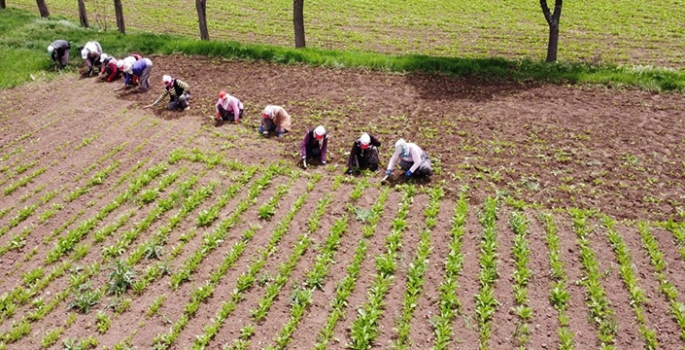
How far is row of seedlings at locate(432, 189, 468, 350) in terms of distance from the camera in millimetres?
7398

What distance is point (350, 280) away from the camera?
8461 mm

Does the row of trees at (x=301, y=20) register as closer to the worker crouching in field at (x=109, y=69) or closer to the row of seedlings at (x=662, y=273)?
the worker crouching in field at (x=109, y=69)

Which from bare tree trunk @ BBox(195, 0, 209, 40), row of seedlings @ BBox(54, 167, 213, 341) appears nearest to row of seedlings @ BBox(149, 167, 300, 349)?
row of seedlings @ BBox(54, 167, 213, 341)

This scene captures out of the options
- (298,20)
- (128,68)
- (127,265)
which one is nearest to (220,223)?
(127,265)

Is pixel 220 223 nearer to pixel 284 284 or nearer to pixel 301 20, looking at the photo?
pixel 284 284

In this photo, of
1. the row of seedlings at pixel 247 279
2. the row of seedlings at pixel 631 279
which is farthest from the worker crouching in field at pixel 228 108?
the row of seedlings at pixel 631 279

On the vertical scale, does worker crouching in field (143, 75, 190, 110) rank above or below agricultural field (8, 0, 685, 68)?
below

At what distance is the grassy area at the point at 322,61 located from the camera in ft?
54.0

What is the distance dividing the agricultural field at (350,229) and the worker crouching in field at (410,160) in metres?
0.36

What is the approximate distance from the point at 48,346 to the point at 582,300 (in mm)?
8007

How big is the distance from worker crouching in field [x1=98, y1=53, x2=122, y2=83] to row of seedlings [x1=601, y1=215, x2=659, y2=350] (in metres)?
15.8

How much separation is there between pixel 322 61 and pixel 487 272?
41.0ft

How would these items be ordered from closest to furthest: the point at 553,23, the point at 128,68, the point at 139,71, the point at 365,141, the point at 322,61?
the point at 365,141, the point at 139,71, the point at 128,68, the point at 553,23, the point at 322,61

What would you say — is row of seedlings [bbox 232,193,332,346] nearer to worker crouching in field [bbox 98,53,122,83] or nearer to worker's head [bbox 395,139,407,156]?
worker's head [bbox 395,139,407,156]
